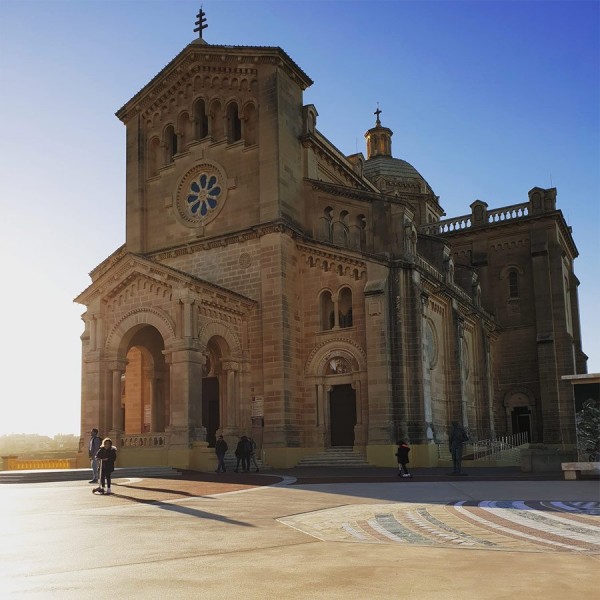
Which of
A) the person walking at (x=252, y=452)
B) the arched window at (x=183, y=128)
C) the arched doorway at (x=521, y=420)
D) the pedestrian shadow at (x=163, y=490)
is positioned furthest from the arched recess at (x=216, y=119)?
the arched doorway at (x=521, y=420)

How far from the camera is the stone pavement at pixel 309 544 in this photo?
7266 mm

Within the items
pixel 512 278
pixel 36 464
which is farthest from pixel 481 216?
pixel 36 464

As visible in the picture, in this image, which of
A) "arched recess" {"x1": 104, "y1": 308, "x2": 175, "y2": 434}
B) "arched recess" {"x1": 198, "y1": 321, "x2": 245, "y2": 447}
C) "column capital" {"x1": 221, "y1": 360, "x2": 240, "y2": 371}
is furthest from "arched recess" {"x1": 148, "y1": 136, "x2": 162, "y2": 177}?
"column capital" {"x1": 221, "y1": 360, "x2": 240, "y2": 371}

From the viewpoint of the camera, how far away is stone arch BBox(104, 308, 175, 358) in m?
30.4

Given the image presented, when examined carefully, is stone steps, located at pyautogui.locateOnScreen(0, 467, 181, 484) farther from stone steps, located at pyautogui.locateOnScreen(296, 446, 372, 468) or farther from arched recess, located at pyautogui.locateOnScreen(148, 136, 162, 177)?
arched recess, located at pyautogui.locateOnScreen(148, 136, 162, 177)

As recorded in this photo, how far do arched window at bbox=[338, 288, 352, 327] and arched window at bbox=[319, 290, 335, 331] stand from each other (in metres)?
0.47

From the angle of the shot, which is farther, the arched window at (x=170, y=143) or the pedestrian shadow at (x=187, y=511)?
the arched window at (x=170, y=143)

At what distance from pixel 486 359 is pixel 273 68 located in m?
22.2

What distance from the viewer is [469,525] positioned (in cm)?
1148

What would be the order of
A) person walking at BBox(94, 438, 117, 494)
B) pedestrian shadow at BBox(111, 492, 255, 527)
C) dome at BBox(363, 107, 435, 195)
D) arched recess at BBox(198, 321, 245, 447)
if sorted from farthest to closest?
1. dome at BBox(363, 107, 435, 195)
2. arched recess at BBox(198, 321, 245, 447)
3. person walking at BBox(94, 438, 117, 494)
4. pedestrian shadow at BBox(111, 492, 255, 527)

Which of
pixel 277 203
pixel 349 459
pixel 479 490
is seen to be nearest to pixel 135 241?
pixel 277 203

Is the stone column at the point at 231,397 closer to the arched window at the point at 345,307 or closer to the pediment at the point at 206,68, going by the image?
the arched window at the point at 345,307

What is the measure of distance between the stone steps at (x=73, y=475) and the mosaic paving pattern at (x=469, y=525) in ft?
44.0

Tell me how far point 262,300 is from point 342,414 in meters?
6.43
